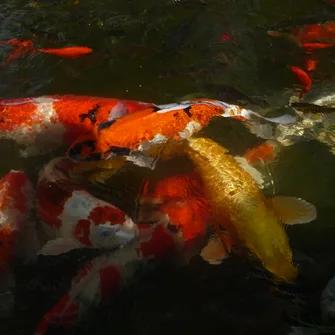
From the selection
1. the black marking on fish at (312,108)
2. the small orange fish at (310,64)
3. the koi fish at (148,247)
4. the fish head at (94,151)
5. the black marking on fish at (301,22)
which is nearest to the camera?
the koi fish at (148,247)

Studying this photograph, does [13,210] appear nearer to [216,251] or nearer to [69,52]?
[216,251]

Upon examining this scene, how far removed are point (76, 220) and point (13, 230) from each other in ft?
1.69

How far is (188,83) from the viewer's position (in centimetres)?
524

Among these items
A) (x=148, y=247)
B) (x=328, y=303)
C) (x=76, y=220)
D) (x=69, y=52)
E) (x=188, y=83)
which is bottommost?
(x=328, y=303)

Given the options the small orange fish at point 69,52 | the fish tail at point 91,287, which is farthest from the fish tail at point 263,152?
the small orange fish at point 69,52

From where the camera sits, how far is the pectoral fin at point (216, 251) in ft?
11.7

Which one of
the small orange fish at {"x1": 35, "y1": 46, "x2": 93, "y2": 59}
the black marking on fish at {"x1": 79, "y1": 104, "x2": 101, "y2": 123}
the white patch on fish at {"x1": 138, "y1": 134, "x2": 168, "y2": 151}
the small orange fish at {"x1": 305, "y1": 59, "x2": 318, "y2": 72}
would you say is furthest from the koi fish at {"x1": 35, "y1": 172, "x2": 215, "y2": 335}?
the small orange fish at {"x1": 35, "y1": 46, "x2": 93, "y2": 59}

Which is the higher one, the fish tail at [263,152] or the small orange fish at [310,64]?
the small orange fish at [310,64]

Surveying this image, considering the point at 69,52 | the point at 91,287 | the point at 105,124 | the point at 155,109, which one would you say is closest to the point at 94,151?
the point at 105,124

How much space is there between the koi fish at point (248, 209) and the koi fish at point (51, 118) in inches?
35.2

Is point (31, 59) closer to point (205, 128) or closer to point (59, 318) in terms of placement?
point (205, 128)

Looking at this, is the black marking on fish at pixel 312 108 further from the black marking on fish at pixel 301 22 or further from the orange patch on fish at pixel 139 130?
the black marking on fish at pixel 301 22

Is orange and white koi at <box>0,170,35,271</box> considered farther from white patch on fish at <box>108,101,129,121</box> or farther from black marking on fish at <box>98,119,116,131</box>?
white patch on fish at <box>108,101,129,121</box>

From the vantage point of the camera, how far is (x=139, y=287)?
3525 millimetres
